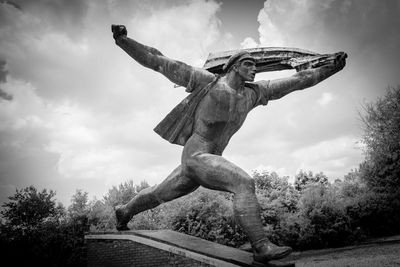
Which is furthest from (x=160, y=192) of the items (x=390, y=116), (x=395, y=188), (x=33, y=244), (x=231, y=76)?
(x=390, y=116)

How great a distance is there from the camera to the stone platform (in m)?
3.37

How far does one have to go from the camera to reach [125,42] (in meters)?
3.56

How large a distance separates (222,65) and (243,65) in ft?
1.87

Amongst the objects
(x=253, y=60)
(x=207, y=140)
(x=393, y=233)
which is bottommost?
(x=393, y=233)

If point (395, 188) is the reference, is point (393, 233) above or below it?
below

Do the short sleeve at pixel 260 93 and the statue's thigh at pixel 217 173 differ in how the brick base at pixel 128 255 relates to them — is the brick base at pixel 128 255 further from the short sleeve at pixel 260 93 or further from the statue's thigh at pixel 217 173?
the short sleeve at pixel 260 93

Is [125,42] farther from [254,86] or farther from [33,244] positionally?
[33,244]

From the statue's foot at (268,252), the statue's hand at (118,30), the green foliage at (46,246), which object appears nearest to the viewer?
the statue's foot at (268,252)

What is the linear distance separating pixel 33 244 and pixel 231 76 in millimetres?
8291

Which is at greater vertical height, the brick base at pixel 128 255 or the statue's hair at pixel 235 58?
the statue's hair at pixel 235 58

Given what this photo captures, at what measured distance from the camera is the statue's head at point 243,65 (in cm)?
390

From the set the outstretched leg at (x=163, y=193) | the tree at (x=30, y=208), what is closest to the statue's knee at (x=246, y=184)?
the outstretched leg at (x=163, y=193)

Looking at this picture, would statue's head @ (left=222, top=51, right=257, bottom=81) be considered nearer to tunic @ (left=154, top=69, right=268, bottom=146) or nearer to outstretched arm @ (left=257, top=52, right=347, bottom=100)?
tunic @ (left=154, top=69, right=268, bottom=146)

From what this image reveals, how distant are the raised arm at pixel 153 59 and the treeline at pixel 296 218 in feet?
24.5
